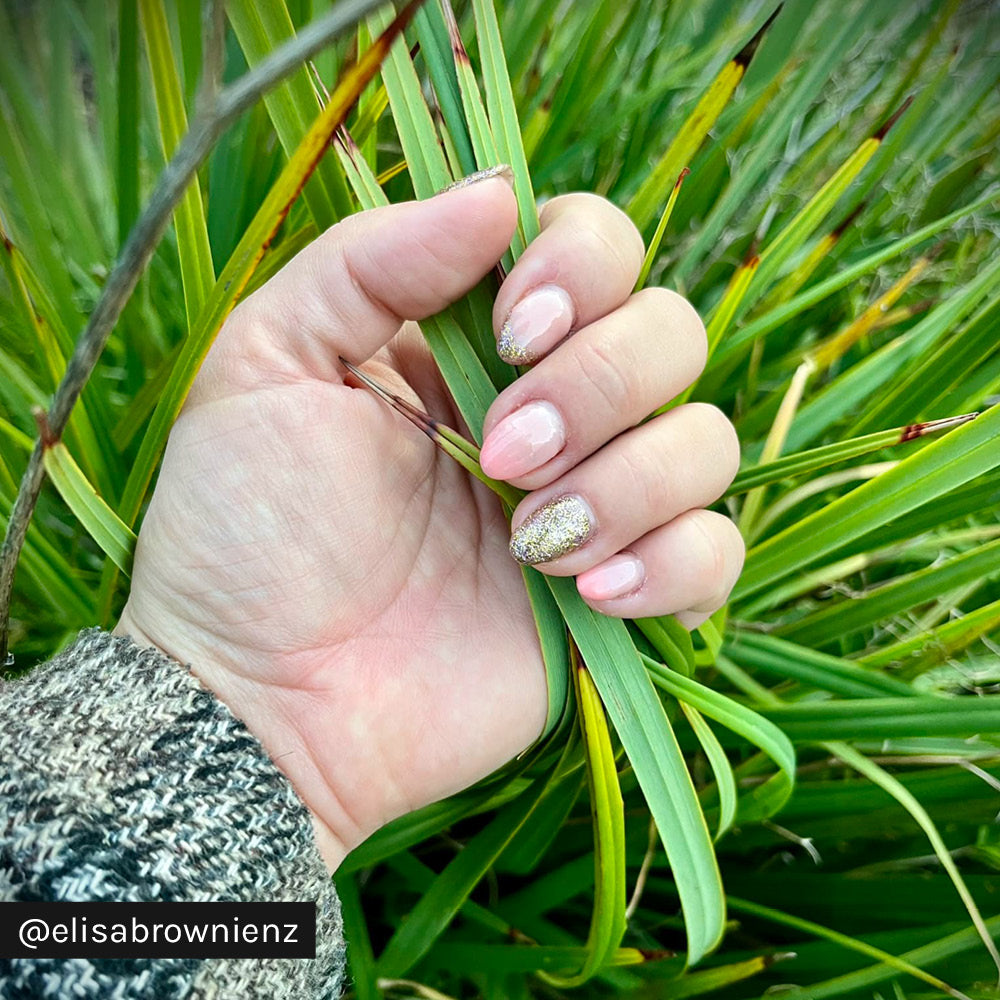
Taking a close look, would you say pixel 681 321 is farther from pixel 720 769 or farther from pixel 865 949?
pixel 865 949

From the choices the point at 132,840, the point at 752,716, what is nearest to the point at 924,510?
the point at 752,716

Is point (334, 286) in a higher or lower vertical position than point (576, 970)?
higher

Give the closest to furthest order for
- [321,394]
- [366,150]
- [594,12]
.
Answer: [321,394], [366,150], [594,12]

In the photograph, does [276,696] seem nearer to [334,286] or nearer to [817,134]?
[334,286]

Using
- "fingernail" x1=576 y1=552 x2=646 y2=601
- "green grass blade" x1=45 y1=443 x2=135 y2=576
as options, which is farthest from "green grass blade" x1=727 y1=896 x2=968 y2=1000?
"green grass blade" x1=45 y1=443 x2=135 y2=576

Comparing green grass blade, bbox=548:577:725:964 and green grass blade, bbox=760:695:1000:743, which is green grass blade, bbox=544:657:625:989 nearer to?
green grass blade, bbox=548:577:725:964

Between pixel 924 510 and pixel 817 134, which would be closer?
pixel 924 510

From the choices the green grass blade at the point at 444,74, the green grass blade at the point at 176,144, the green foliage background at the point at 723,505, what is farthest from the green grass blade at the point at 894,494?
the green grass blade at the point at 176,144
